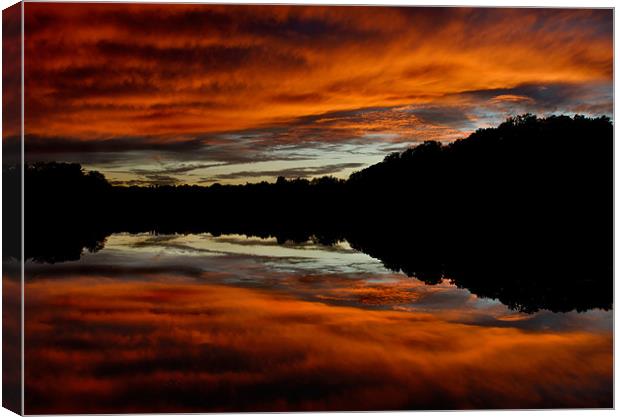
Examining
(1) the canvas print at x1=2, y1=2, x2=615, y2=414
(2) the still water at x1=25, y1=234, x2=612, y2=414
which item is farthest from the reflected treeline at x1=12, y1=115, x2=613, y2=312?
(2) the still water at x1=25, y1=234, x2=612, y2=414

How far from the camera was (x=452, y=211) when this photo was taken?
7.61 m

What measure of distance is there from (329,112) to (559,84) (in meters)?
1.78

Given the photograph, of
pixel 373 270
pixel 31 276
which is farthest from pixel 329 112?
pixel 31 276

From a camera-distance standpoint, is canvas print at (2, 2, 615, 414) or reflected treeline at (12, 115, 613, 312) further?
reflected treeline at (12, 115, 613, 312)

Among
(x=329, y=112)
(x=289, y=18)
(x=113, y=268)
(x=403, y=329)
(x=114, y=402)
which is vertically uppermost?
(x=289, y=18)

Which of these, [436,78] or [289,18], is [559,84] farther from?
[289,18]

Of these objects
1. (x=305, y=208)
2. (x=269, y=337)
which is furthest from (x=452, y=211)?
(x=269, y=337)

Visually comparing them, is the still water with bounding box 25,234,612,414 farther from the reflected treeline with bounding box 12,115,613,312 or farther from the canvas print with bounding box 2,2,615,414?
the reflected treeline with bounding box 12,115,613,312

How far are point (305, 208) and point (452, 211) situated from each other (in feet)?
3.73

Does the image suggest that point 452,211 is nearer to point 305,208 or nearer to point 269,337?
point 305,208

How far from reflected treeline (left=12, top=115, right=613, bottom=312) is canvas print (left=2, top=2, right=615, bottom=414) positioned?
0.7 inches

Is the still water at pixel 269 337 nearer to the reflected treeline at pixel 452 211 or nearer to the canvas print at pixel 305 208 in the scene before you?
the canvas print at pixel 305 208

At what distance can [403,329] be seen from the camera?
732cm

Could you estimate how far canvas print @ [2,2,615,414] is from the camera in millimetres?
7176
